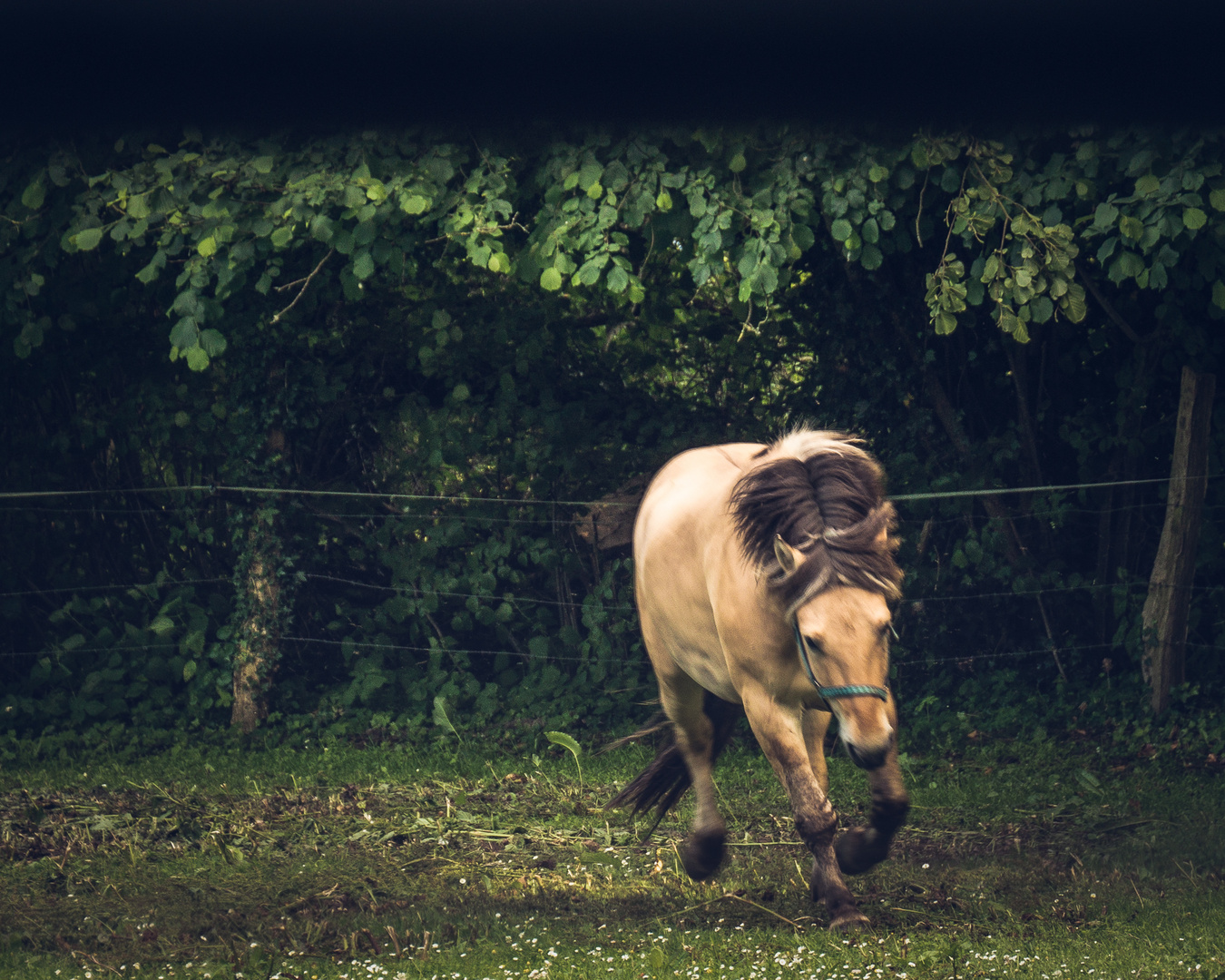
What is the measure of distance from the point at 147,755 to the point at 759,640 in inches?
196

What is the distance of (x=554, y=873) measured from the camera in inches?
197

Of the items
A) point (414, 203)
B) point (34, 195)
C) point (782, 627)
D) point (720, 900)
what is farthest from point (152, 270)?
point (720, 900)

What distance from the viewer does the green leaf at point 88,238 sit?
6.06 metres

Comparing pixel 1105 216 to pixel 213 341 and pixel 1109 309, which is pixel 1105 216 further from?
pixel 213 341

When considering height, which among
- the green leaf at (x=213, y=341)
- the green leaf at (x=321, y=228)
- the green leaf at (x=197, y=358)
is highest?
the green leaf at (x=321, y=228)

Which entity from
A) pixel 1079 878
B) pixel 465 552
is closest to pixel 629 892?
pixel 1079 878

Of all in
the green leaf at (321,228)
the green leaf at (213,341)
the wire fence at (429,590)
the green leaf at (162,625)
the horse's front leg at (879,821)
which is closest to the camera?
the horse's front leg at (879,821)

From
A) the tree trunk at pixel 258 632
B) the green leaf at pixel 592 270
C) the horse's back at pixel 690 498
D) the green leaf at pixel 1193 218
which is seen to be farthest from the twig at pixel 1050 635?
the tree trunk at pixel 258 632

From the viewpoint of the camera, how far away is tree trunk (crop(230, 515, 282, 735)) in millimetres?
7844

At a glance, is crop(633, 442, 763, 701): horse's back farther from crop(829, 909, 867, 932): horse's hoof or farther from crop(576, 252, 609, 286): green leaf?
crop(576, 252, 609, 286): green leaf

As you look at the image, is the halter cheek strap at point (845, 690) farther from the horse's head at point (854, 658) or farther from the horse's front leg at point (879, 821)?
the horse's front leg at point (879, 821)

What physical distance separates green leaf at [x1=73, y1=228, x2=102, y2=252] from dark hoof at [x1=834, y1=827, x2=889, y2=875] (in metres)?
4.81

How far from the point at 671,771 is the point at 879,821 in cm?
130

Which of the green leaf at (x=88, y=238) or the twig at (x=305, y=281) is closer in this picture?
the green leaf at (x=88, y=238)
